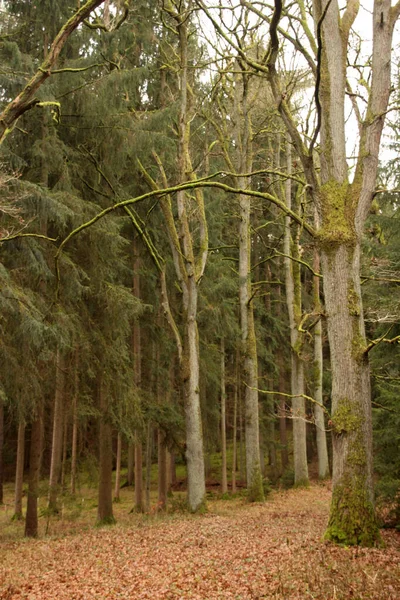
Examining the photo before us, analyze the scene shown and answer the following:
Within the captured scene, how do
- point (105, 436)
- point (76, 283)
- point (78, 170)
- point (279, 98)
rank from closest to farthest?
1. point (279, 98)
2. point (76, 283)
3. point (78, 170)
4. point (105, 436)

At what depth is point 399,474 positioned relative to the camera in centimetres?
812

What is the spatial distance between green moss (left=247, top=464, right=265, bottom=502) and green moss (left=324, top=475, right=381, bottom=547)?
30.4 ft

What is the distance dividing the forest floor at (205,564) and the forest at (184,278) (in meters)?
0.05

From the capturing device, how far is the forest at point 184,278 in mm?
6441

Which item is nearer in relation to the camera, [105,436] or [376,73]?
[376,73]

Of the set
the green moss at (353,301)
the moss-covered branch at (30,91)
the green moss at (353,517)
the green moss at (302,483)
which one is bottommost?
the green moss at (302,483)

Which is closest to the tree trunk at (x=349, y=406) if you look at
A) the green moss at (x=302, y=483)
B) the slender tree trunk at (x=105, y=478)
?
the slender tree trunk at (x=105, y=478)

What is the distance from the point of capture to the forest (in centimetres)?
644

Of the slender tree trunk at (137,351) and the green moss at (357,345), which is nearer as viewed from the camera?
the green moss at (357,345)

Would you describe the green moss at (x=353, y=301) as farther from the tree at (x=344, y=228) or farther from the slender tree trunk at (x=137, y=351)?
the slender tree trunk at (x=137, y=351)

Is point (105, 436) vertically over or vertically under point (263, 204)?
under

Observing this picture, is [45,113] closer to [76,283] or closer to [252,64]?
[76,283]

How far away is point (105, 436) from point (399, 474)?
7779 millimetres

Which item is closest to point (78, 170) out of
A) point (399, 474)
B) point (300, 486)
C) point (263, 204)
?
point (399, 474)
